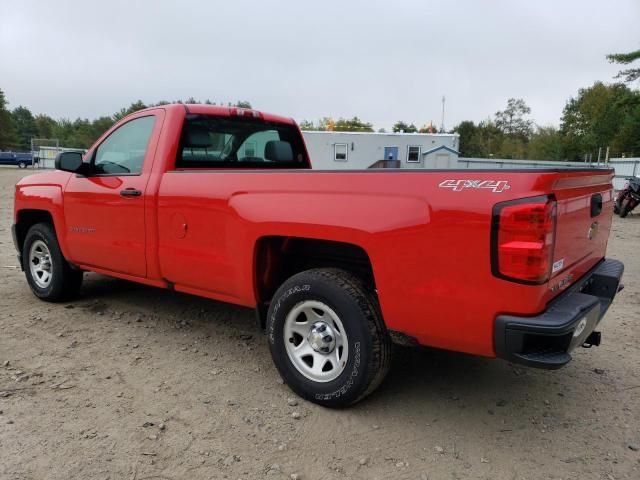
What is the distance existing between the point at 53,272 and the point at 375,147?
23464 mm

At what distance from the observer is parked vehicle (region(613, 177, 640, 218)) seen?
14.5m

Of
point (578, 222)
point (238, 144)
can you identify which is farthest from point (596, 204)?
point (238, 144)

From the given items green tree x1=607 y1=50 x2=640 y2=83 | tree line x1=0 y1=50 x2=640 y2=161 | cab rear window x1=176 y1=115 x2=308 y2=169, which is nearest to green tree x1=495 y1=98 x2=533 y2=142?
tree line x1=0 y1=50 x2=640 y2=161

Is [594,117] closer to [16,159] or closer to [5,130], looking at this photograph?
[16,159]

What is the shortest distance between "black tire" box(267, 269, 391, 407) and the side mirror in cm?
241

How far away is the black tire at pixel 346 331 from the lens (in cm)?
285

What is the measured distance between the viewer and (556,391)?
3406 mm

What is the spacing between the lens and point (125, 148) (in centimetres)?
437

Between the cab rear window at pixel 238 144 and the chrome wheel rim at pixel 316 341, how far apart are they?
168cm

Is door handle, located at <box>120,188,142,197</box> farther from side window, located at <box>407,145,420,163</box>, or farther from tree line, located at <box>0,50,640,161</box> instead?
side window, located at <box>407,145,420,163</box>

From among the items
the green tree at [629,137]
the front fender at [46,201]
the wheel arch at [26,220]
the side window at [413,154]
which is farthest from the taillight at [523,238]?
the green tree at [629,137]

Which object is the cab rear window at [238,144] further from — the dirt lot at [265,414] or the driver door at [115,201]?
the dirt lot at [265,414]

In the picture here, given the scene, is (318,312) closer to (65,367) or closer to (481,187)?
(481,187)

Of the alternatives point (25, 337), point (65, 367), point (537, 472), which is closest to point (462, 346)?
point (537, 472)
